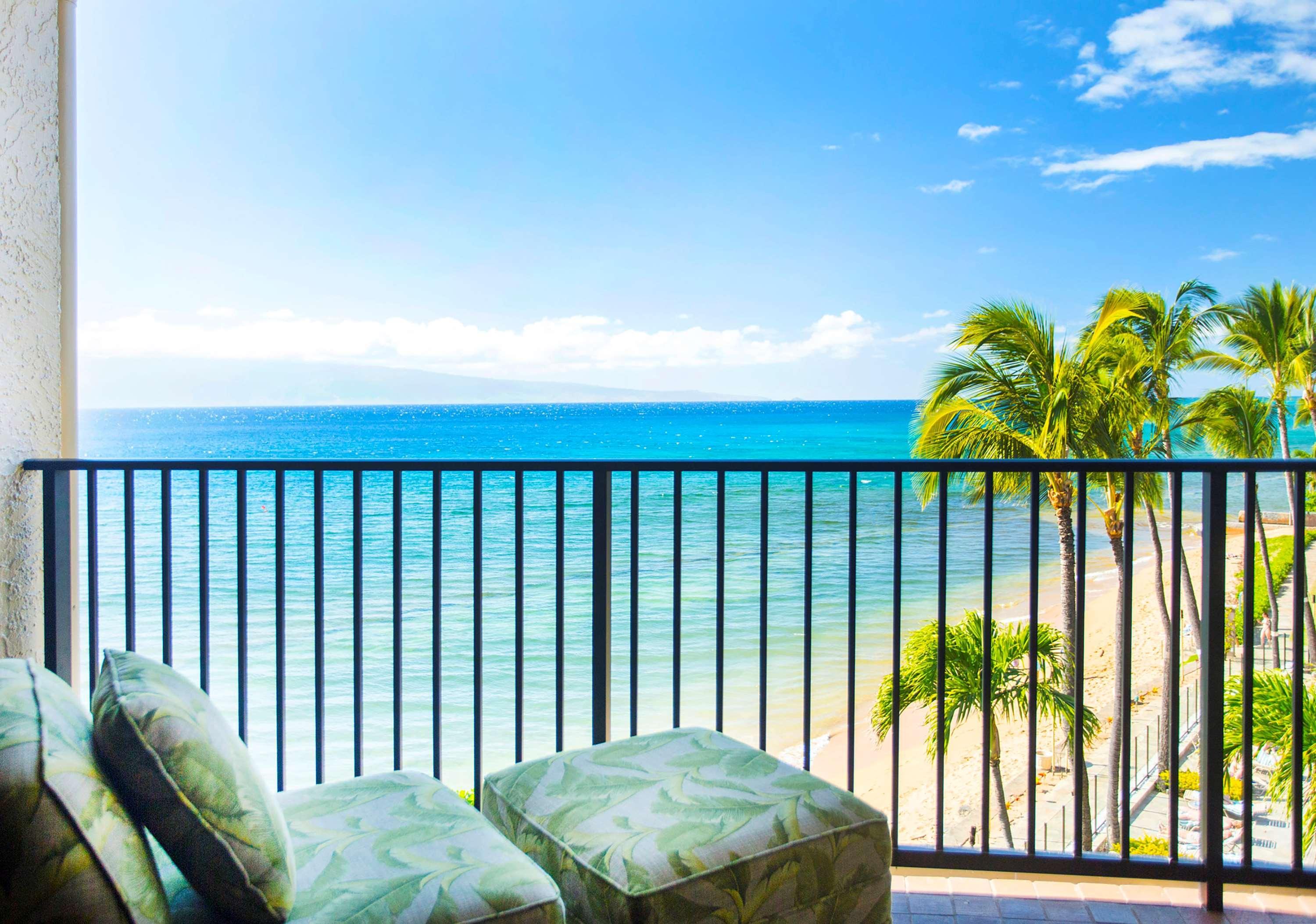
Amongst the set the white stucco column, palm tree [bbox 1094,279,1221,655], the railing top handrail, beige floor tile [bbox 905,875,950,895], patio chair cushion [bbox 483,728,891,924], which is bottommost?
beige floor tile [bbox 905,875,950,895]

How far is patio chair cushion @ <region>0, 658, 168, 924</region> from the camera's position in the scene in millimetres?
780

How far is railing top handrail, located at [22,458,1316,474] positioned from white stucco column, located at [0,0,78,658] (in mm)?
115

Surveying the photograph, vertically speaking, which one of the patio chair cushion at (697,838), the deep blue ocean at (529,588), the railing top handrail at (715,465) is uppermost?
the railing top handrail at (715,465)

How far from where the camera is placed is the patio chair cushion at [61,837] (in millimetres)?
780

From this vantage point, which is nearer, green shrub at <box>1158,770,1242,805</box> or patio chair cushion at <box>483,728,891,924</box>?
patio chair cushion at <box>483,728,891,924</box>

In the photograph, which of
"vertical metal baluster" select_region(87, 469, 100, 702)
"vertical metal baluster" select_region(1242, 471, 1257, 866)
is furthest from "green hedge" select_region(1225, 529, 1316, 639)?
"vertical metal baluster" select_region(87, 469, 100, 702)

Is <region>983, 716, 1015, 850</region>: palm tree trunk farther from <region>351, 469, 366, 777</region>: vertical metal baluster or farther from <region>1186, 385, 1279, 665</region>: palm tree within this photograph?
<region>351, 469, 366, 777</region>: vertical metal baluster

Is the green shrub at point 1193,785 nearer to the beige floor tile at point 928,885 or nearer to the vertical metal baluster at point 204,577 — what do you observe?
the beige floor tile at point 928,885

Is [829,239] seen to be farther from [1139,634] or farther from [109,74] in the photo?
[109,74]

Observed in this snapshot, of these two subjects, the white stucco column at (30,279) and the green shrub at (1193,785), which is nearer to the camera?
the white stucco column at (30,279)

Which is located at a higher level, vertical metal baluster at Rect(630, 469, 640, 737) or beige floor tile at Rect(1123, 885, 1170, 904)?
vertical metal baluster at Rect(630, 469, 640, 737)

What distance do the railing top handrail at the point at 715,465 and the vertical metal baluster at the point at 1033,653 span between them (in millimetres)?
73

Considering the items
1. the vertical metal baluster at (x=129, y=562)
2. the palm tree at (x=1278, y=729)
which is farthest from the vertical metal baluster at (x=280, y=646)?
the palm tree at (x=1278, y=729)

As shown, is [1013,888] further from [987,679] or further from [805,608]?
[805,608]
